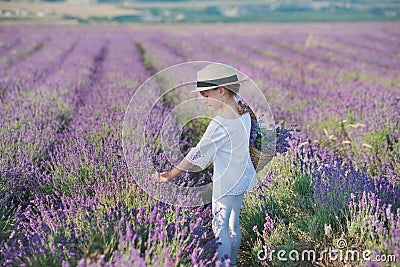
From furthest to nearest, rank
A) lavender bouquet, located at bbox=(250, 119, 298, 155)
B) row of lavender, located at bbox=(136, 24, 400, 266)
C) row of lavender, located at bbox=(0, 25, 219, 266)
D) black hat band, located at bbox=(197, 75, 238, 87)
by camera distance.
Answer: lavender bouquet, located at bbox=(250, 119, 298, 155) → row of lavender, located at bbox=(136, 24, 400, 266) → black hat band, located at bbox=(197, 75, 238, 87) → row of lavender, located at bbox=(0, 25, 219, 266)

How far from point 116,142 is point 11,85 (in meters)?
3.44

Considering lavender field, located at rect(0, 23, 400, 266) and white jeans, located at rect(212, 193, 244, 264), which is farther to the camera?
white jeans, located at rect(212, 193, 244, 264)

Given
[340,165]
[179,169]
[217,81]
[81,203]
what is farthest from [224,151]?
[340,165]

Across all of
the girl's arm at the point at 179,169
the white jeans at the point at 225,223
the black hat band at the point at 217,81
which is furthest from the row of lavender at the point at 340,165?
the black hat band at the point at 217,81

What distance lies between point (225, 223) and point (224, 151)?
41 cm

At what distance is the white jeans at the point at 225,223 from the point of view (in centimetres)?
225

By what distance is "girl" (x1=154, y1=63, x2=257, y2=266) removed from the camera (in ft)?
6.97

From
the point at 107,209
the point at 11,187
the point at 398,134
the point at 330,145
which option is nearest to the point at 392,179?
the point at 398,134

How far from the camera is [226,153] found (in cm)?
223

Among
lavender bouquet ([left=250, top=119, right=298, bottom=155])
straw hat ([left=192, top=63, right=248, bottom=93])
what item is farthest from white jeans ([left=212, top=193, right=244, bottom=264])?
straw hat ([left=192, top=63, right=248, bottom=93])

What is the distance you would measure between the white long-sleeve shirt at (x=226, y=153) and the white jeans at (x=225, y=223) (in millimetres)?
52

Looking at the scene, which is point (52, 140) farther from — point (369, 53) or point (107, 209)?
point (369, 53)

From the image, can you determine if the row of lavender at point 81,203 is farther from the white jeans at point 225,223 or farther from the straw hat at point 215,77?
the straw hat at point 215,77

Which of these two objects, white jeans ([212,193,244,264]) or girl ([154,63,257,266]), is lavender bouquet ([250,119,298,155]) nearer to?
girl ([154,63,257,266])
